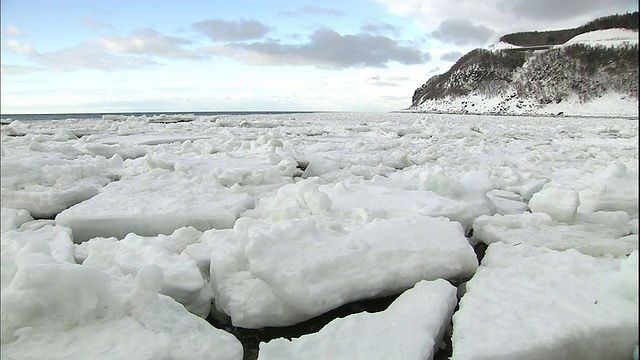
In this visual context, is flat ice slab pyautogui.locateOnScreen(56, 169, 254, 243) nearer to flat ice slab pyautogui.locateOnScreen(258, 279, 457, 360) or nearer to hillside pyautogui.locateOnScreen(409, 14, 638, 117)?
flat ice slab pyautogui.locateOnScreen(258, 279, 457, 360)

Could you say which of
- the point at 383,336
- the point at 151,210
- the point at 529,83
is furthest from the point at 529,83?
the point at 383,336

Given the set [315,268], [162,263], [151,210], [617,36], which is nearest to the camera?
[617,36]

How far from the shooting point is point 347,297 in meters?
1.40

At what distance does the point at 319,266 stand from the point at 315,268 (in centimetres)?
2

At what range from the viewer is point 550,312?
124cm

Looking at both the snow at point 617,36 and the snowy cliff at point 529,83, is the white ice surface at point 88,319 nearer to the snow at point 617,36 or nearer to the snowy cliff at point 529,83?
the snow at point 617,36

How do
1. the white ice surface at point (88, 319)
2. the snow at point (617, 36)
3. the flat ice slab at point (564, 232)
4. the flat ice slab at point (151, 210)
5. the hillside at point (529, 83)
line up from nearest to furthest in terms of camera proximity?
1. the snow at point (617, 36)
2. the white ice surface at point (88, 319)
3. the flat ice slab at point (564, 232)
4. the flat ice slab at point (151, 210)
5. the hillside at point (529, 83)

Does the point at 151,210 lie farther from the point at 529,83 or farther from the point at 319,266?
the point at 529,83

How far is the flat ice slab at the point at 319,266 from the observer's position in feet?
4.45

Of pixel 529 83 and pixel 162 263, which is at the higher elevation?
pixel 529 83

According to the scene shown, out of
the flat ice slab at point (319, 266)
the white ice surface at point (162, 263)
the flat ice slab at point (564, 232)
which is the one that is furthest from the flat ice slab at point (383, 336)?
the flat ice slab at point (564, 232)

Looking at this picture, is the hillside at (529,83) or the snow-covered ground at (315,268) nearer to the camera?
the snow-covered ground at (315,268)

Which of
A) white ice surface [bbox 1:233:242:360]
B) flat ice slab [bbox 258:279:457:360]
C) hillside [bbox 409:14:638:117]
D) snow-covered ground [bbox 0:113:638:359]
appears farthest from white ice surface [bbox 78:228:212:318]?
hillside [bbox 409:14:638:117]

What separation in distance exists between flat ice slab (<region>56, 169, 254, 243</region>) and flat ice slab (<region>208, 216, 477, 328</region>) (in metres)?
0.37
